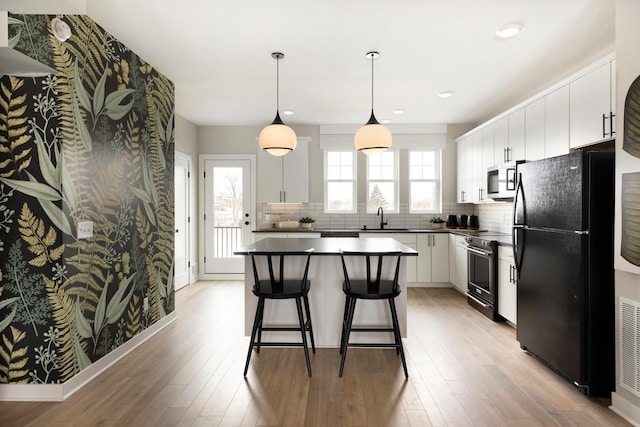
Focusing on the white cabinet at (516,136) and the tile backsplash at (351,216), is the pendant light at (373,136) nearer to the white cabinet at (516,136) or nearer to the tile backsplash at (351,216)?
the white cabinet at (516,136)

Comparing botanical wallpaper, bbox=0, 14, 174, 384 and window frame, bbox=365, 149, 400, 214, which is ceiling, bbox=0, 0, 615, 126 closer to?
botanical wallpaper, bbox=0, 14, 174, 384

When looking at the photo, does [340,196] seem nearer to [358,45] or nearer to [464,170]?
[464,170]

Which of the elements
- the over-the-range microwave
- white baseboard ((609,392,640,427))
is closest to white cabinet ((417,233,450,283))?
the over-the-range microwave

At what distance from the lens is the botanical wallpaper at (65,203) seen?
8.12 ft

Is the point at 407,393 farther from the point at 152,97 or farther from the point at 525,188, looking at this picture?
the point at 152,97

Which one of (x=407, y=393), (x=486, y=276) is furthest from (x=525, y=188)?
(x=407, y=393)

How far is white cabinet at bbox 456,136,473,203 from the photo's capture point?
234 inches

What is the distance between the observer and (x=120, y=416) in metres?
2.34

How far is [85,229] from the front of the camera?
108 inches

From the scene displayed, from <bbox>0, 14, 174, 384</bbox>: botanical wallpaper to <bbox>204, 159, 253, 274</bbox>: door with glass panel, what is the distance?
3.23m

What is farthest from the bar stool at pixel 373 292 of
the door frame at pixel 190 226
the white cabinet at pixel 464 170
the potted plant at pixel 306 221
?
the door frame at pixel 190 226

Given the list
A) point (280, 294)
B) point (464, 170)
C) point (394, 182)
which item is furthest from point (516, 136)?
point (280, 294)

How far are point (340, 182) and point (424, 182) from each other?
141 centimetres

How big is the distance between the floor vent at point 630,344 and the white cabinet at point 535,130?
75.6 inches
